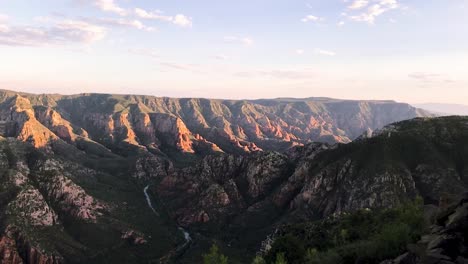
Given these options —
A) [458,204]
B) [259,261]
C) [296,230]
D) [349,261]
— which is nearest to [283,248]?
[259,261]

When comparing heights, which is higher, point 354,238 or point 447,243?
point 447,243

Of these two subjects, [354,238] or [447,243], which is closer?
[447,243]

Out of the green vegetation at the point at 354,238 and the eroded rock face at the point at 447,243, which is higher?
the eroded rock face at the point at 447,243

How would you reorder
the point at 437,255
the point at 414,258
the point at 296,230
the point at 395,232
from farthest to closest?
the point at 296,230, the point at 395,232, the point at 414,258, the point at 437,255

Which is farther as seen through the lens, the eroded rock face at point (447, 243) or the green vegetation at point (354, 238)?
the green vegetation at point (354, 238)

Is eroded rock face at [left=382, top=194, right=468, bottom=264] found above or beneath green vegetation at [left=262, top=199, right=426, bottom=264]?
above

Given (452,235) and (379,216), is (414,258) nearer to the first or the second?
(452,235)

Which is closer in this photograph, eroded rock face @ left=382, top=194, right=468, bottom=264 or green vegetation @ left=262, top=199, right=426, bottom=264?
eroded rock face @ left=382, top=194, right=468, bottom=264

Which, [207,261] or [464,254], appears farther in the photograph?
[207,261]
